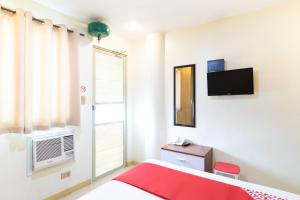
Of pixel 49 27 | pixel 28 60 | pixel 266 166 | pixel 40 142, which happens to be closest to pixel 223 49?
pixel 266 166

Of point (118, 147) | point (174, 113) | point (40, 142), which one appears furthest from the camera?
point (118, 147)

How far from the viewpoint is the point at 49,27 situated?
6.89ft

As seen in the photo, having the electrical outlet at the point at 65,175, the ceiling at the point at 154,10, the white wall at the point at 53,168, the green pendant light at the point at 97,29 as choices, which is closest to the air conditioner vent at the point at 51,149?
the white wall at the point at 53,168

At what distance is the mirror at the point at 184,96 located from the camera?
9.29ft

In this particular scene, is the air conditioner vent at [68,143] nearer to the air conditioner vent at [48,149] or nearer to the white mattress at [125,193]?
the air conditioner vent at [48,149]

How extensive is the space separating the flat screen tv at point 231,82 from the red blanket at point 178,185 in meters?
1.32

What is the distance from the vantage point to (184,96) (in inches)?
115

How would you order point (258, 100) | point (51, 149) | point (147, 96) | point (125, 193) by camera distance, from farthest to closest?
point (147, 96)
point (258, 100)
point (51, 149)
point (125, 193)

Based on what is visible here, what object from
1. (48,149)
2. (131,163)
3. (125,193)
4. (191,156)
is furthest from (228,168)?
(48,149)

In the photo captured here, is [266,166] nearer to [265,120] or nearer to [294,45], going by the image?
[265,120]

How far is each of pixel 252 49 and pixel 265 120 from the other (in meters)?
0.97

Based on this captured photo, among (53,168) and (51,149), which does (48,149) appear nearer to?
(51,149)

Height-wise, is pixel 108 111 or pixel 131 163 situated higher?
pixel 108 111

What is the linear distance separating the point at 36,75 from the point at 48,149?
922mm
